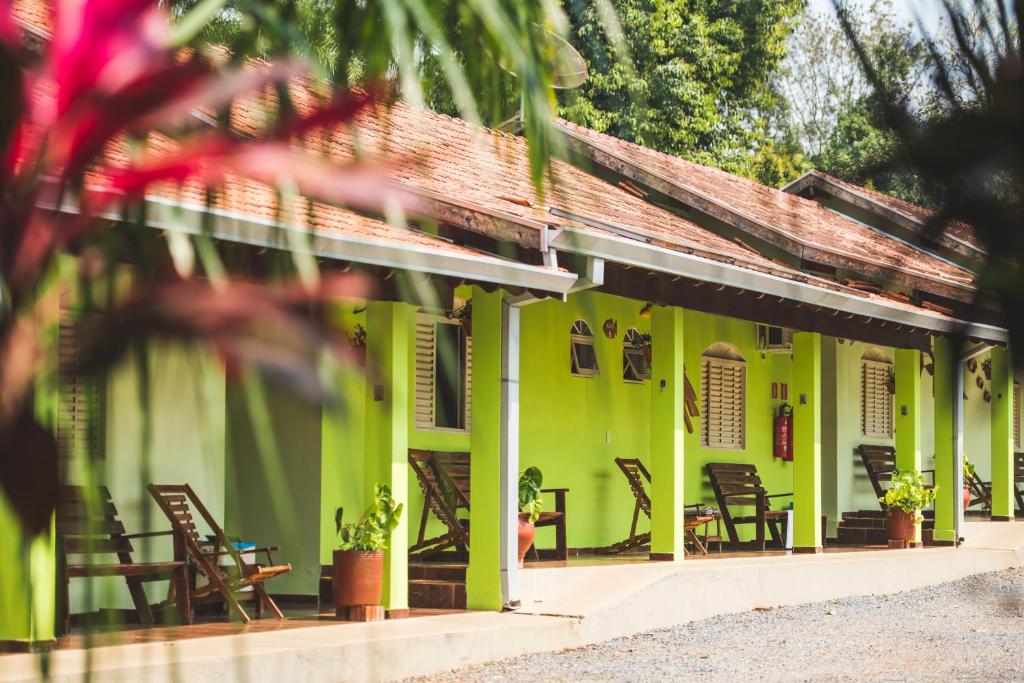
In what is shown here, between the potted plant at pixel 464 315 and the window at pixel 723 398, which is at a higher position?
the potted plant at pixel 464 315

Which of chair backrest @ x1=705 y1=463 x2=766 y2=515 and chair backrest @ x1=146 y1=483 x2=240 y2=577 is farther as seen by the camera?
chair backrest @ x1=705 y1=463 x2=766 y2=515

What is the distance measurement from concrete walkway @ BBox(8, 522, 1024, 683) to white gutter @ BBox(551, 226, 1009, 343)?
226 cm

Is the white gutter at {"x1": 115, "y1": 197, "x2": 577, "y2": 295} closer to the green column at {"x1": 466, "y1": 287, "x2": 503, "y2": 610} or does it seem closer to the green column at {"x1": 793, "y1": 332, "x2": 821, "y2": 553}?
the green column at {"x1": 466, "y1": 287, "x2": 503, "y2": 610}

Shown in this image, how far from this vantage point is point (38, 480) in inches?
37.7

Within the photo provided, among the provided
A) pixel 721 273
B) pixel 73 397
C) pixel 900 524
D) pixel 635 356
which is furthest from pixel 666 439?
pixel 73 397

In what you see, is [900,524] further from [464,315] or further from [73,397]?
[73,397]

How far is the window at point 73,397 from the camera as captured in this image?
3.22 ft

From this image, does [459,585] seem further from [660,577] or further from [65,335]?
[65,335]

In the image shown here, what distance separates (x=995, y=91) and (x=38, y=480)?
3.13ft

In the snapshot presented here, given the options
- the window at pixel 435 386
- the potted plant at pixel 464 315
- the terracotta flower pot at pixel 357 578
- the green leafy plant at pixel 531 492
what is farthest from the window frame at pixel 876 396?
the terracotta flower pot at pixel 357 578

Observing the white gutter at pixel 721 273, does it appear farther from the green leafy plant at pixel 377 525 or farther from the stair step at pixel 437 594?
the stair step at pixel 437 594

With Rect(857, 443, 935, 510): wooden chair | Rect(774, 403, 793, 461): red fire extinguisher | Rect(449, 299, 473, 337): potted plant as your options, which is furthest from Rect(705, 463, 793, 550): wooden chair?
Rect(449, 299, 473, 337): potted plant

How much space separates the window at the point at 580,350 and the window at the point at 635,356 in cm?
54

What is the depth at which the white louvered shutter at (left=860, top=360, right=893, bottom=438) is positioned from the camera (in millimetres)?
17234
